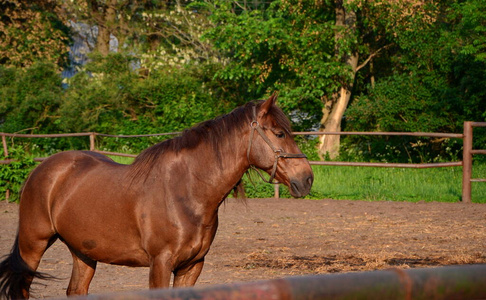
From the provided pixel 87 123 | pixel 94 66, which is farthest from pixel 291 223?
pixel 94 66

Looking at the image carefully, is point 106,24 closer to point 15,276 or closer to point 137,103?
point 137,103

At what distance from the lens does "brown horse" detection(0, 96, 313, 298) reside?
362 centimetres

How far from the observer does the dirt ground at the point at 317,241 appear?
584 cm

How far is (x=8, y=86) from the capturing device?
19.9 meters

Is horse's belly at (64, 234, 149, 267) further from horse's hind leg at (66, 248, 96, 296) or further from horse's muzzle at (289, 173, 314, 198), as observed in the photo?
horse's muzzle at (289, 173, 314, 198)

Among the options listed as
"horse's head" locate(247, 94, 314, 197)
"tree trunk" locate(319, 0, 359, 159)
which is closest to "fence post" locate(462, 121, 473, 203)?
"tree trunk" locate(319, 0, 359, 159)

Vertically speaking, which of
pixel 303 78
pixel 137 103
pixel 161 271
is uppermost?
pixel 303 78

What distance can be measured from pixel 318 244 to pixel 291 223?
171 cm

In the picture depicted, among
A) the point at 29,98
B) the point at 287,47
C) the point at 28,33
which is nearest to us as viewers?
the point at 287,47

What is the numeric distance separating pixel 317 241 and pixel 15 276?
434 centimetres

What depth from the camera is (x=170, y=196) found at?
3668 mm

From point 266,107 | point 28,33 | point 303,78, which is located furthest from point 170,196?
point 28,33

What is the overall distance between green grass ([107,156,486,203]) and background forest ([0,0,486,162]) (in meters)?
2.22

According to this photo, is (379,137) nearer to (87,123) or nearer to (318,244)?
(87,123)
